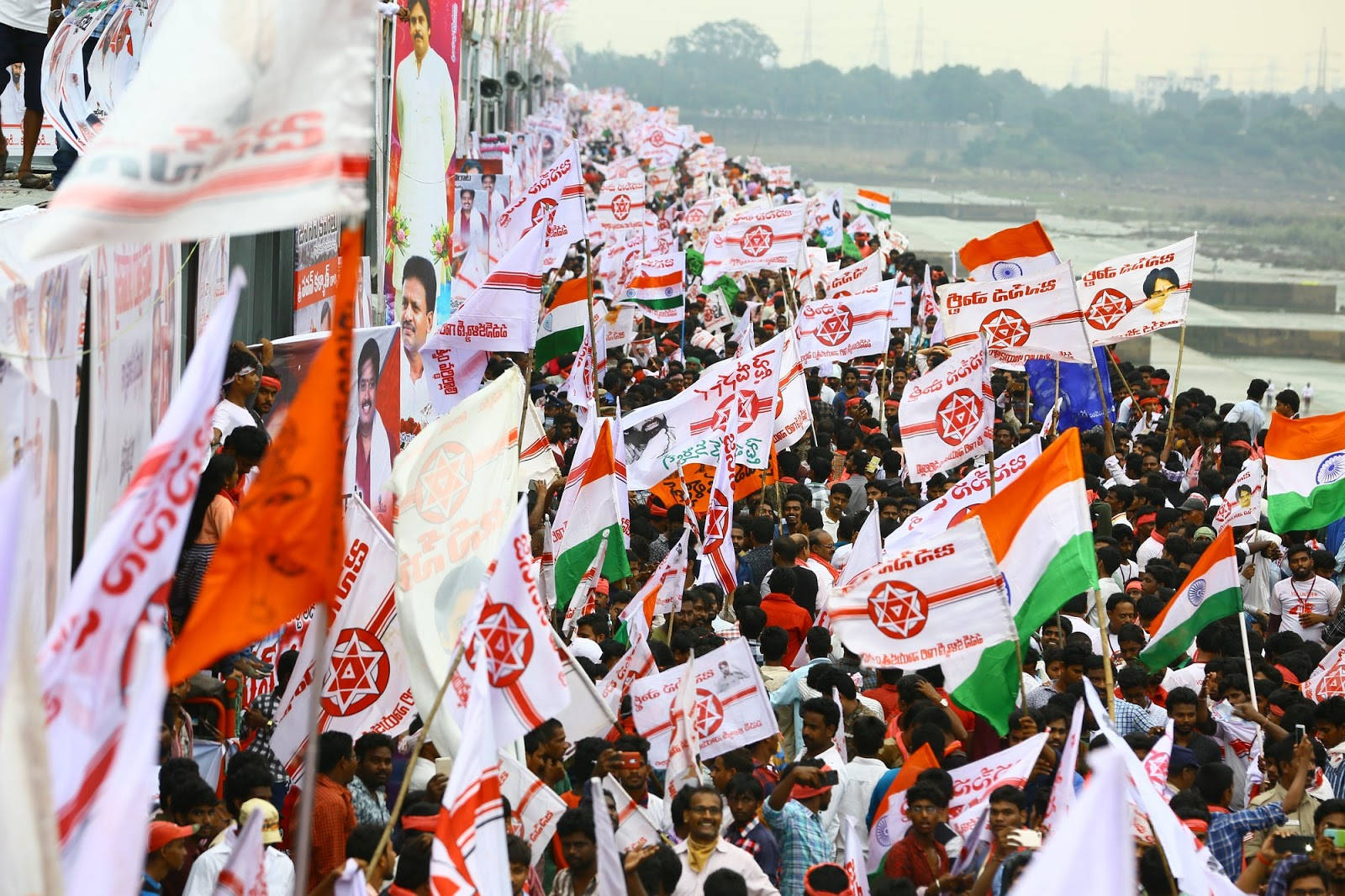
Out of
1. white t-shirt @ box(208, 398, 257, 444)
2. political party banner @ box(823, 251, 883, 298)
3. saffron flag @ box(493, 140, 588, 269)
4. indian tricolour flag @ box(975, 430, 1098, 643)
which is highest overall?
saffron flag @ box(493, 140, 588, 269)

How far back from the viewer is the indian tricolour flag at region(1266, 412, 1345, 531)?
10641 millimetres

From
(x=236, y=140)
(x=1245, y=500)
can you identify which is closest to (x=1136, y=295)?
(x=1245, y=500)

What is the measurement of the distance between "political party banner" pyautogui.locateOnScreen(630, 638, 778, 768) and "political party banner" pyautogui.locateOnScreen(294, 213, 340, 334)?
242 inches

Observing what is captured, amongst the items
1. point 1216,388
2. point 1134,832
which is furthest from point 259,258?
point 1216,388

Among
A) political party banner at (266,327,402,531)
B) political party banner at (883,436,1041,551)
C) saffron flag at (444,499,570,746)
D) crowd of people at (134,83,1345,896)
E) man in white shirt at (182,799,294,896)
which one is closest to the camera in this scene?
saffron flag at (444,499,570,746)

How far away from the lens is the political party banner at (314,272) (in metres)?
12.5

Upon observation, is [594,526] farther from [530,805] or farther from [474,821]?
[474,821]

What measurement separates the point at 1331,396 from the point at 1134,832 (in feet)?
74.6

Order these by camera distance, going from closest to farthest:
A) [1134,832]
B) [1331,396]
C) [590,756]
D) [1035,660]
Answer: [1134,832] < [590,756] < [1035,660] < [1331,396]

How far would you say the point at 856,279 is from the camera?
17.7m

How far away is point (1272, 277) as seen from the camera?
165 feet

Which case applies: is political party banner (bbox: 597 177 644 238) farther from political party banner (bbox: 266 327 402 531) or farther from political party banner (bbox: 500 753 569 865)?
political party banner (bbox: 500 753 569 865)

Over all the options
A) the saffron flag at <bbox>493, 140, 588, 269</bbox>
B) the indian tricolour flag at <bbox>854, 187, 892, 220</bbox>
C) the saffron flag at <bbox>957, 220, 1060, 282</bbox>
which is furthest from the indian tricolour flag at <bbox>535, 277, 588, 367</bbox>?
the indian tricolour flag at <bbox>854, 187, 892, 220</bbox>

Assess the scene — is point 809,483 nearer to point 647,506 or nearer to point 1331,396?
point 647,506
